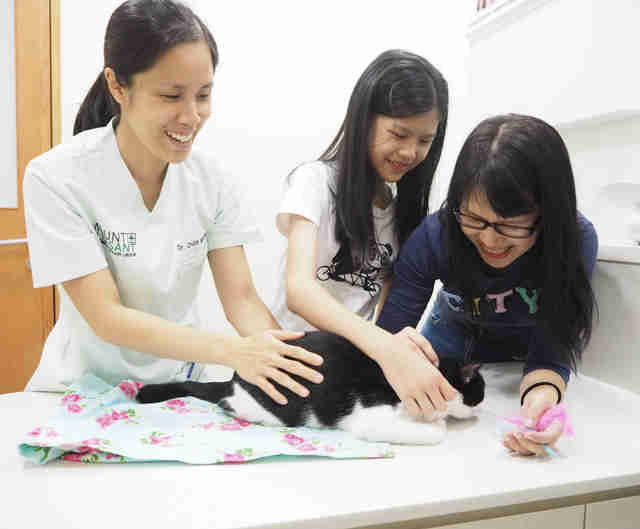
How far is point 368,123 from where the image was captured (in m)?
1.02

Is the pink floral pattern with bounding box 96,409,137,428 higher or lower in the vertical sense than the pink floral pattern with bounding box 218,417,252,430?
higher

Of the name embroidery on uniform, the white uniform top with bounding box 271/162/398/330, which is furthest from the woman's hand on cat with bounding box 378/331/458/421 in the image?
the name embroidery on uniform

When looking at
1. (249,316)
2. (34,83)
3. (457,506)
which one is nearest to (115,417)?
(249,316)

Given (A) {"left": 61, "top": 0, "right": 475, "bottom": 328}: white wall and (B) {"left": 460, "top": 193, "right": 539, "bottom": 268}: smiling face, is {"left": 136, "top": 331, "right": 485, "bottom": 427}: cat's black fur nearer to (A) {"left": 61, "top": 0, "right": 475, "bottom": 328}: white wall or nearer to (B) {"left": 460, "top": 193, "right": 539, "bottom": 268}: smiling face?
(B) {"left": 460, "top": 193, "right": 539, "bottom": 268}: smiling face

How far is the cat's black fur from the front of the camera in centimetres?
74

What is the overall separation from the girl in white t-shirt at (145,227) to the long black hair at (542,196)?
1.20ft

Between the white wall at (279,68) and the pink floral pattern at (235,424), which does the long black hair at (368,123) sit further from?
the white wall at (279,68)

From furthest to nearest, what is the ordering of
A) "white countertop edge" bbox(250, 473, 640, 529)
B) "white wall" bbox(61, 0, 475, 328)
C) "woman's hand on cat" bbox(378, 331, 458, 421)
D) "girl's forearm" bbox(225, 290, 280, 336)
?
"white wall" bbox(61, 0, 475, 328)
"girl's forearm" bbox(225, 290, 280, 336)
"woman's hand on cat" bbox(378, 331, 458, 421)
"white countertop edge" bbox(250, 473, 640, 529)

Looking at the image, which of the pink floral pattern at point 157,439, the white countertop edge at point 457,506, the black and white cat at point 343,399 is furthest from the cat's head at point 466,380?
the pink floral pattern at point 157,439

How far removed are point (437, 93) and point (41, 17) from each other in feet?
5.97

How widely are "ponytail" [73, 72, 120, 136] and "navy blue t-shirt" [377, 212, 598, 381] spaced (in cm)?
64

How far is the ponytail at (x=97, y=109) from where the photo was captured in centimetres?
98

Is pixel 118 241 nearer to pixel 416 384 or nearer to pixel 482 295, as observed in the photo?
pixel 416 384

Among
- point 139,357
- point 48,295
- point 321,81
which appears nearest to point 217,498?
point 139,357
